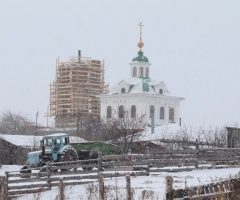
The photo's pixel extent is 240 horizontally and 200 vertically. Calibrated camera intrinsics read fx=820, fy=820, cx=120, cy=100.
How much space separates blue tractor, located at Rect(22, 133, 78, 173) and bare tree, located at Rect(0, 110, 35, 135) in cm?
6150

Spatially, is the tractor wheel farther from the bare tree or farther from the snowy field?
the bare tree

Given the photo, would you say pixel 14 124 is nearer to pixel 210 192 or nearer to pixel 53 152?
pixel 53 152

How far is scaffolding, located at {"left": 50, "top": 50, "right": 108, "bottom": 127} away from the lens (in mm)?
149250

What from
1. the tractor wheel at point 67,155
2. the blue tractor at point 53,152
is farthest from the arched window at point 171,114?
the tractor wheel at point 67,155

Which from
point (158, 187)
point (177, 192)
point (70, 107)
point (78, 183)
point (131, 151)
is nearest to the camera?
point (177, 192)

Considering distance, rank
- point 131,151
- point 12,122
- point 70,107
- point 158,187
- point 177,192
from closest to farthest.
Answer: point 177,192 < point 158,187 < point 131,151 < point 12,122 < point 70,107

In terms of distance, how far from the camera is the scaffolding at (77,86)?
149250 millimetres

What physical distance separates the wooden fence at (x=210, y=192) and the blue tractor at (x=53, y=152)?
25.0 m

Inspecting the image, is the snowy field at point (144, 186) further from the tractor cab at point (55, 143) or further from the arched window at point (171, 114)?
the arched window at point (171, 114)

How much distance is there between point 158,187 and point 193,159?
9153 millimetres

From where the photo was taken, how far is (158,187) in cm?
2384

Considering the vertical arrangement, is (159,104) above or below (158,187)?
above

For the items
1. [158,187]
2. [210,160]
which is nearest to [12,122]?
[210,160]

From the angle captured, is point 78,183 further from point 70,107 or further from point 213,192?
point 70,107
